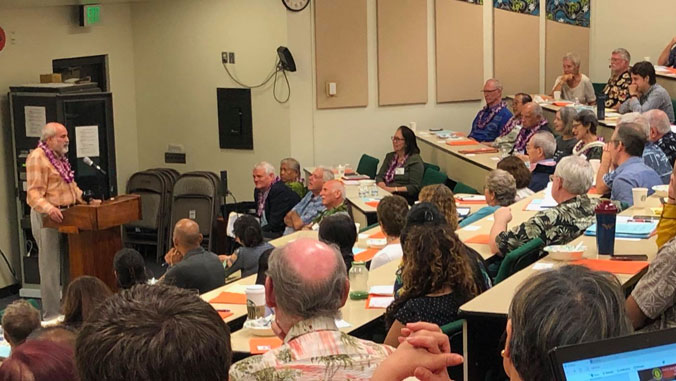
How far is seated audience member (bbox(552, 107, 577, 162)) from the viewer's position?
8.98 m

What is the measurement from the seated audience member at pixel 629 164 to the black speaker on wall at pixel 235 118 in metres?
5.57

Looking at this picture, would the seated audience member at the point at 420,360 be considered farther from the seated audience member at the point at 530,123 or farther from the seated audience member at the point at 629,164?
the seated audience member at the point at 530,123

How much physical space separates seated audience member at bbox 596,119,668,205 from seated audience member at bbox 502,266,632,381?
15.2 ft

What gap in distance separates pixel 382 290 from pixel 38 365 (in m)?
3.19

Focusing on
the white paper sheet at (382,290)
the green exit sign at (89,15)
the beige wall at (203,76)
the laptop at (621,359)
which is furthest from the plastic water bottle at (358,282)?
the green exit sign at (89,15)

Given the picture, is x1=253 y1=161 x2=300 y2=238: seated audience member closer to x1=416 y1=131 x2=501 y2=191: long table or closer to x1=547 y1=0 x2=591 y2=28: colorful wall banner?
x1=416 y1=131 x2=501 y2=191: long table

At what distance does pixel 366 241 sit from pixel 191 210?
14.6 ft

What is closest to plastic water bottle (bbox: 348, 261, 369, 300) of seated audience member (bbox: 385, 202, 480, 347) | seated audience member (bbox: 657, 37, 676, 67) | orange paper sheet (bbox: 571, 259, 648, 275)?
seated audience member (bbox: 385, 202, 480, 347)

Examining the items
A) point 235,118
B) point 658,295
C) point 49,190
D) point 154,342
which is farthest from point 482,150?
point 154,342

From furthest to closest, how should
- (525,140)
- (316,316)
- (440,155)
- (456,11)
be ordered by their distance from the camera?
1. (456,11)
2. (440,155)
3. (525,140)
4. (316,316)

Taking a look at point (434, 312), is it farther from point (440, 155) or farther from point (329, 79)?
point (329, 79)

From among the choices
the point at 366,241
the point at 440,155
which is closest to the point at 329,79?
the point at 440,155

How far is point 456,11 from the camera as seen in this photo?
11.9 m

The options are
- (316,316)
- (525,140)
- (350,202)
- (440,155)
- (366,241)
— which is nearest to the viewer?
(316,316)
